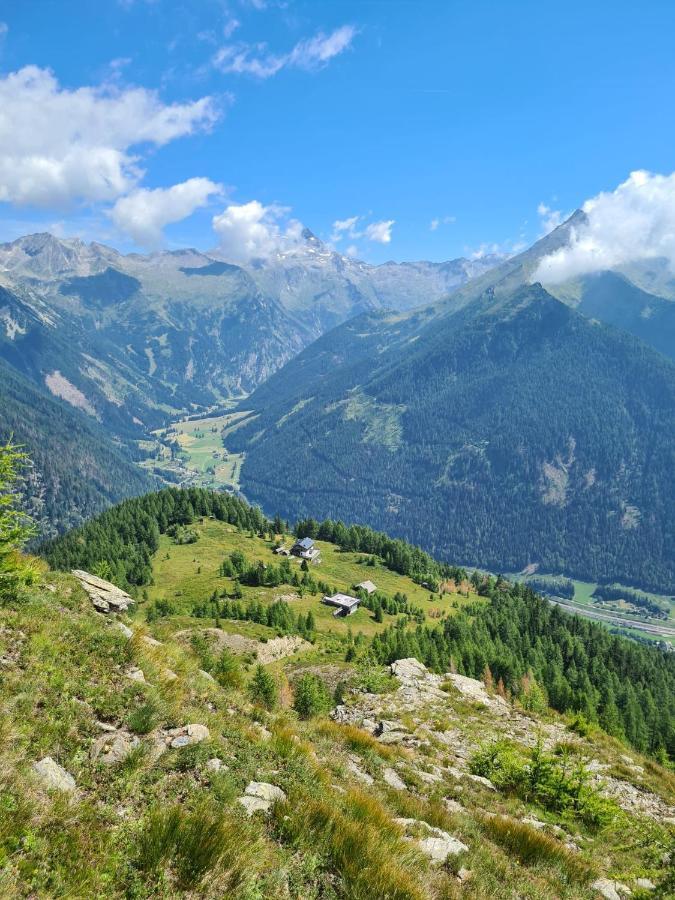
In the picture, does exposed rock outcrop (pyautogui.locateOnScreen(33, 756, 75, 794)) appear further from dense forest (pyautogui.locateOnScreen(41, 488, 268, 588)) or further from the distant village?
the distant village

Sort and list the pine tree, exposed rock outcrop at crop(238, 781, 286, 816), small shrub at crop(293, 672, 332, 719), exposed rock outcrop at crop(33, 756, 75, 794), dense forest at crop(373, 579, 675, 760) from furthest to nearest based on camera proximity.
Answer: dense forest at crop(373, 579, 675, 760) < small shrub at crop(293, 672, 332, 719) < the pine tree < exposed rock outcrop at crop(238, 781, 286, 816) < exposed rock outcrop at crop(33, 756, 75, 794)

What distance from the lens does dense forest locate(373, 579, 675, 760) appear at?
63.8 meters

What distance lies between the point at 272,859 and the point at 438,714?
97.9 ft

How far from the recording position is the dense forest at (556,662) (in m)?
63.8

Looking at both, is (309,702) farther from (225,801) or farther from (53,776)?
(53,776)

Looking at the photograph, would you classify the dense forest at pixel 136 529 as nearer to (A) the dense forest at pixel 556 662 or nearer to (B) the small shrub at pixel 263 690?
(A) the dense forest at pixel 556 662

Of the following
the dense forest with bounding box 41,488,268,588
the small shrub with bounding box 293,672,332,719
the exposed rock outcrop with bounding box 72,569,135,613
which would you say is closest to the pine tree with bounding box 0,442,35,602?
the exposed rock outcrop with bounding box 72,569,135,613

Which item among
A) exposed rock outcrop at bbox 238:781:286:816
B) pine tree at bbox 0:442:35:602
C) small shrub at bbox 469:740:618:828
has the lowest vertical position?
small shrub at bbox 469:740:618:828

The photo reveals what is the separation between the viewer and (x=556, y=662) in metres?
82.9

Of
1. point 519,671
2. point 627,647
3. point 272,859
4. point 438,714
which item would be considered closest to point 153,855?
point 272,859

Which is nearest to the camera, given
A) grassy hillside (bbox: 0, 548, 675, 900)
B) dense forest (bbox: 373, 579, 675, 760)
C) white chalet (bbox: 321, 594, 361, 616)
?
grassy hillside (bbox: 0, 548, 675, 900)

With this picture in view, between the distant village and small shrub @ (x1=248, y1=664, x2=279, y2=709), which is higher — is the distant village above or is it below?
below

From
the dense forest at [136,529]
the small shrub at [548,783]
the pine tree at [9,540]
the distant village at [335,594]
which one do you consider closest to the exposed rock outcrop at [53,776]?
the pine tree at [9,540]

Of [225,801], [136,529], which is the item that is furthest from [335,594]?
[225,801]
